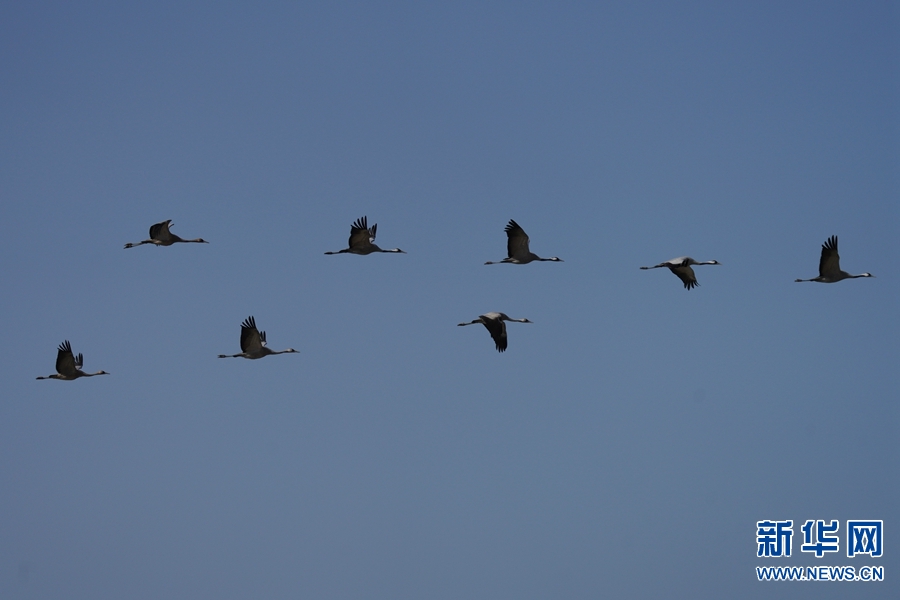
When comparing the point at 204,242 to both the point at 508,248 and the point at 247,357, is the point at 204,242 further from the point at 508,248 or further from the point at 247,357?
the point at 508,248

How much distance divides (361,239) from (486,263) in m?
3.99

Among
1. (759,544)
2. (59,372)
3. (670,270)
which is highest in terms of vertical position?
(670,270)

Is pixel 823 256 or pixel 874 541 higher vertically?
pixel 823 256

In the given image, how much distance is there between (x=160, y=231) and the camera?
5322cm

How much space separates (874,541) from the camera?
5431 centimetres

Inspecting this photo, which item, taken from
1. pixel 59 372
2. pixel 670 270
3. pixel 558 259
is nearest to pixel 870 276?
pixel 670 270

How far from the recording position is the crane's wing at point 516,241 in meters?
51.7

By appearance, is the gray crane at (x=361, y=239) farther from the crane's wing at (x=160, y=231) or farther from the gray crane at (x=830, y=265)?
the gray crane at (x=830, y=265)

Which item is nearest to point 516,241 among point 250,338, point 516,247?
point 516,247

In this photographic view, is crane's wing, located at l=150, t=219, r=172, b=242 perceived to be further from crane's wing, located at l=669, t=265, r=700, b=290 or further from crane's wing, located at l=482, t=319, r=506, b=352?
crane's wing, located at l=669, t=265, r=700, b=290

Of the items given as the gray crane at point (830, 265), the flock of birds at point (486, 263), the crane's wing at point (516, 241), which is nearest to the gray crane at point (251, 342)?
the flock of birds at point (486, 263)

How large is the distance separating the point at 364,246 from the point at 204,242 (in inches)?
270

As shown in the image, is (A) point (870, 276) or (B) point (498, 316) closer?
(B) point (498, 316)

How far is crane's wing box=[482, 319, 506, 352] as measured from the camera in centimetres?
5069
